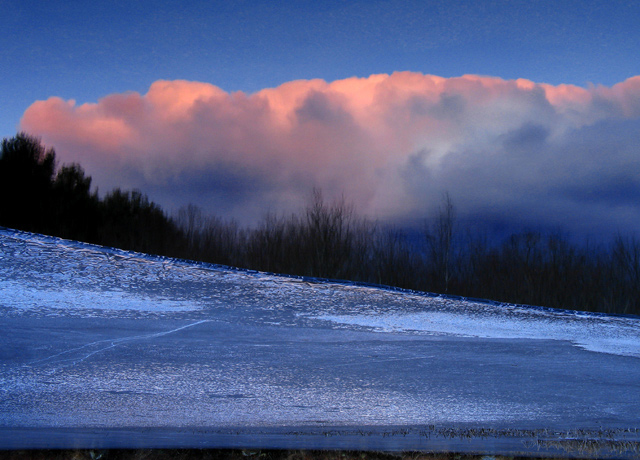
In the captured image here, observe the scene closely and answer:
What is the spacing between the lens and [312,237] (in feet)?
52.6

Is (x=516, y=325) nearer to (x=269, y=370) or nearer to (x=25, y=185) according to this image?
(x=269, y=370)

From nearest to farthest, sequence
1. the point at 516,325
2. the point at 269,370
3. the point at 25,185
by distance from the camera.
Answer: the point at 269,370
the point at 516,325
the point at 25,185

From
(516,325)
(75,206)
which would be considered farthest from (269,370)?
(75,206)

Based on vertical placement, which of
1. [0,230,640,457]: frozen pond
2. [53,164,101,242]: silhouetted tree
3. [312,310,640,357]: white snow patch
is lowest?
[0,230,640,457]: frozen pond

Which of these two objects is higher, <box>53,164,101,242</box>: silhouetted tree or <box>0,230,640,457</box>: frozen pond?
<box>53,164,101,242</box>: silhouetted tree

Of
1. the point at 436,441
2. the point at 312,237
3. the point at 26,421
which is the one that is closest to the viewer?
the point at 26,421

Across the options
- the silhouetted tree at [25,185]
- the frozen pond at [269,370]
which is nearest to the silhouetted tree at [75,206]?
the silhouetted tree at [25,185]

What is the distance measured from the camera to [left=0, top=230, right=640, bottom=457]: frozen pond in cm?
202

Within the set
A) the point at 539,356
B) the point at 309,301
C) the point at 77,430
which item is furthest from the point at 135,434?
the point at 539,356

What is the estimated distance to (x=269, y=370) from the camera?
6.82 ft

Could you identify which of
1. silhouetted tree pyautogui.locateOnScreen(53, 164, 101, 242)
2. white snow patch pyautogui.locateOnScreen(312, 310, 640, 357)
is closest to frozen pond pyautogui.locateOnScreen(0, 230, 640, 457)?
white snow patch pyautogui.locateOnScreen(312, 310, 640, 357)

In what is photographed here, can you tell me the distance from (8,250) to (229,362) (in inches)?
47.4

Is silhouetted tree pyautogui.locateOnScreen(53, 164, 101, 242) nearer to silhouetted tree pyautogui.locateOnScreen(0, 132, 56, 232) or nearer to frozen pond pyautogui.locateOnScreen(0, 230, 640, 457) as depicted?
silhouetted tree pyautogui.locateOnScreen(0, 132, 56, 232)

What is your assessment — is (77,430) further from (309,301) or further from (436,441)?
(436,441)
